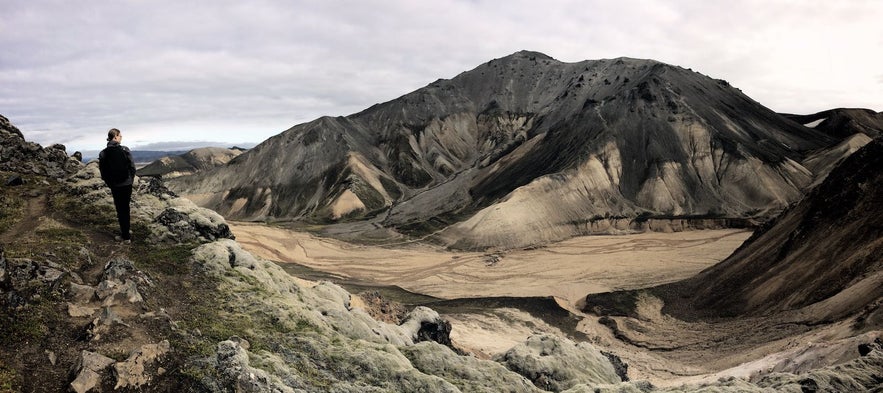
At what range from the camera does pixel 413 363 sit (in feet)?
47.5

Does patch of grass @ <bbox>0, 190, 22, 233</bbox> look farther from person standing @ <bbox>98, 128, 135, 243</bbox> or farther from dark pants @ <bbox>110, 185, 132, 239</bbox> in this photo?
person standing @ <bbox>98, 128, 135, 243</bbox>

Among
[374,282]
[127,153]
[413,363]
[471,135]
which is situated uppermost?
[471,135]

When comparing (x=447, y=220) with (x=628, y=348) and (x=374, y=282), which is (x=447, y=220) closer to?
(x=374, y=282)

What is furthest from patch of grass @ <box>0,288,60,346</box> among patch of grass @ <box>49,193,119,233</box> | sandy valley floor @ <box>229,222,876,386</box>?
sandy valley floor @ <box>229,222,876,386</box>

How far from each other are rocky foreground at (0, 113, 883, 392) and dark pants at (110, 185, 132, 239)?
0.50 meters

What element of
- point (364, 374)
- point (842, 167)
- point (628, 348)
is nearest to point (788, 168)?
point (842, 167)

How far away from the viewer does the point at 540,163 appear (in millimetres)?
93375

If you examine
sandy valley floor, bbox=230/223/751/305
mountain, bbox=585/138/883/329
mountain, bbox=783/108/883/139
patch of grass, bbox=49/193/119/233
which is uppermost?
mountain, bbox=783/108/883/139

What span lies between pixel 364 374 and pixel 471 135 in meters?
139

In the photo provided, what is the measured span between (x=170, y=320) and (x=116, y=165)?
4.43m

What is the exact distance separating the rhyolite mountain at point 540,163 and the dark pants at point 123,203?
5979cm

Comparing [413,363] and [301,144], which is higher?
[301,144]

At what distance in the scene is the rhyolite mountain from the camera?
78250 millimetres

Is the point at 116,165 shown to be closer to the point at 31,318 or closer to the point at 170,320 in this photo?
the point at 31,318
